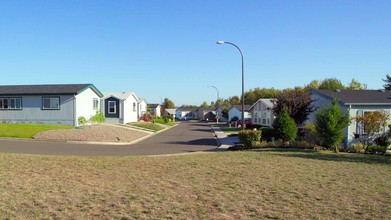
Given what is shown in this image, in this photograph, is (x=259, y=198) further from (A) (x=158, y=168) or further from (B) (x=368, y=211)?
(A) (x=158, y=168)

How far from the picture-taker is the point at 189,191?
7629mm

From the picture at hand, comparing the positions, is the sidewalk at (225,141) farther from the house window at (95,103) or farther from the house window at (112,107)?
the house window at (112,107)

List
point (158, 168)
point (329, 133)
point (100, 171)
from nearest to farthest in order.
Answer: point (100, 171) < point (158, 168) < point (329, 133)

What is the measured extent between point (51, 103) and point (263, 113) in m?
26.1

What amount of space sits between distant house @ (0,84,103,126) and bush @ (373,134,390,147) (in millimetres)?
25456

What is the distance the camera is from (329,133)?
17.8 meters

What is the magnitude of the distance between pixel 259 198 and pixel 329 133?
481 inches

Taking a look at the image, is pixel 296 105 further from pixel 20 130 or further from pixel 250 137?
pixel 20 130

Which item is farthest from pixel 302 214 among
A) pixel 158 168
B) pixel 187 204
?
pixel 158 168

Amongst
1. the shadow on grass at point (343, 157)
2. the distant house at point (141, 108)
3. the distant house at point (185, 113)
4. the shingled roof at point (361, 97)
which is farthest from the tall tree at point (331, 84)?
the distant house at point (185, 113)

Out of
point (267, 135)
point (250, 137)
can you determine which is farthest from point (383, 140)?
point (250, 137)

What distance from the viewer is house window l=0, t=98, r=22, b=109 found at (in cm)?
3306

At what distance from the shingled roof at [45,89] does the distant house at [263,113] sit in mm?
21240

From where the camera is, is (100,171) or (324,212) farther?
(100,171)
